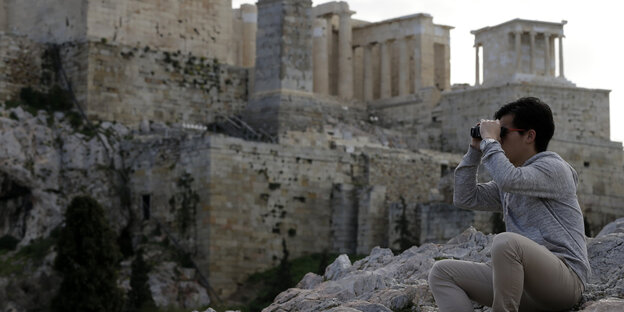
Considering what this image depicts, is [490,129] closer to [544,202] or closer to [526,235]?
[544,202]

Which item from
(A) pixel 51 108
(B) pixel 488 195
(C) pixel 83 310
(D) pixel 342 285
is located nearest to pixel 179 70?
(A) pixel 51 108

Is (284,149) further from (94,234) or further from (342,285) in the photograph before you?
(342,285)

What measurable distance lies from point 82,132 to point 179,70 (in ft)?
14.2

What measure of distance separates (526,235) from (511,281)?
651mm

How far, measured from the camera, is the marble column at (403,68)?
48.3 metres

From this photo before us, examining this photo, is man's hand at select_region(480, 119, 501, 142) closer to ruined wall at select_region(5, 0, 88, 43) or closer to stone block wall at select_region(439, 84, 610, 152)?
ruined wall at select_region(5, 0, 88, 43)

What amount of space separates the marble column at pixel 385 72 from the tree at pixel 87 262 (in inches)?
661

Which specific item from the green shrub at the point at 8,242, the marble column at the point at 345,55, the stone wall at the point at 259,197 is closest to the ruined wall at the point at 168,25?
the stone wall at the point at 259,197

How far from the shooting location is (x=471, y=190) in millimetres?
10844

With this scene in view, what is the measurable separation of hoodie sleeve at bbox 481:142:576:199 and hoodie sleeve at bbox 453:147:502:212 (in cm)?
60

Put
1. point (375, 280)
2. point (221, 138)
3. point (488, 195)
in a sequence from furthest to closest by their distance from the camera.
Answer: point (221, 138), point (375, 280), point (488, 195)

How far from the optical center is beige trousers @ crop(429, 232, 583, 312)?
9.63 m

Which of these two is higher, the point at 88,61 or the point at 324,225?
the point at 88,61

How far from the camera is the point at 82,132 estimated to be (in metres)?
37.9
